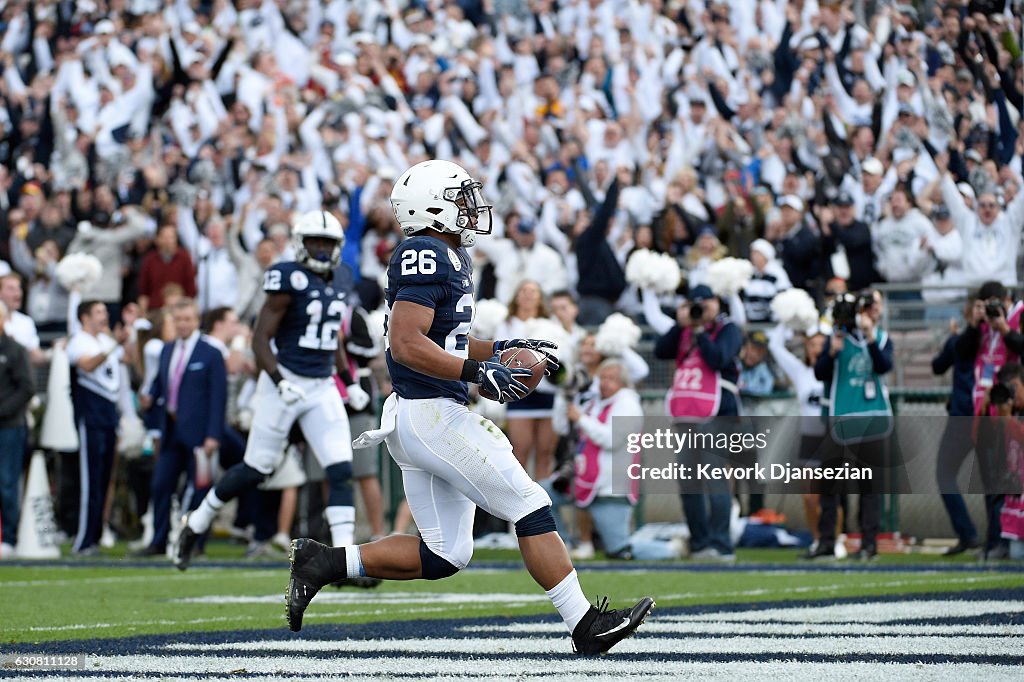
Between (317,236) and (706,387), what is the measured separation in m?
3.39

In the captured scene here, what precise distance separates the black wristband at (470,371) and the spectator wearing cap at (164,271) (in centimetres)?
1042

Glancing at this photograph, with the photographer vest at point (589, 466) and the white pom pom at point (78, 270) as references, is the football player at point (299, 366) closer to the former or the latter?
the photographer vest at point (589, 466)

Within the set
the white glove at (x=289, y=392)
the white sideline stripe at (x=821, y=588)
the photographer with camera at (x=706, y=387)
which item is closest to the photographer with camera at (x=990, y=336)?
the photographer with camera at (x=706, y=387)

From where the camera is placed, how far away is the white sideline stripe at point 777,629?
7.09 meters

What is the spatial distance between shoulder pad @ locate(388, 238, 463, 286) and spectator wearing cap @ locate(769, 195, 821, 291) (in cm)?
863

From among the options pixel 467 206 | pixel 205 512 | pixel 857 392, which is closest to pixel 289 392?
pixel 205 512

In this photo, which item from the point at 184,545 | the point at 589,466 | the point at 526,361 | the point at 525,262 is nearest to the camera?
the point at 526,361

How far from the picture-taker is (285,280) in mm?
10062

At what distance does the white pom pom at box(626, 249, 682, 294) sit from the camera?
544 inches

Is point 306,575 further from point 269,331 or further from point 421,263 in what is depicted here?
point 269,331

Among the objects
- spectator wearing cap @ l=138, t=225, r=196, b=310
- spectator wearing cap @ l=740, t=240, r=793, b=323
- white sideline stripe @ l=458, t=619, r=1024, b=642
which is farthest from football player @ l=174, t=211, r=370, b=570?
spectator wearing cap @ l=138, t=225, r=196, b=310

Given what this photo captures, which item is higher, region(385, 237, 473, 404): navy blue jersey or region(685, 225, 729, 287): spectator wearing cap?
region(685, 225, 729, 287): spectator wearing cap

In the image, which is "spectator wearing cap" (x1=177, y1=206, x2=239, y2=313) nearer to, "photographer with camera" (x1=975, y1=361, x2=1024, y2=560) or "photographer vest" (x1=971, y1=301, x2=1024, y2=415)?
"photographer vest" (x1=971, y1=301, x2=1024, y2=415)

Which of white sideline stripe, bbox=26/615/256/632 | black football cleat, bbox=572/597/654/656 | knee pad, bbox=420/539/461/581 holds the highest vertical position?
knee pad, bbox=420/539/461/581
